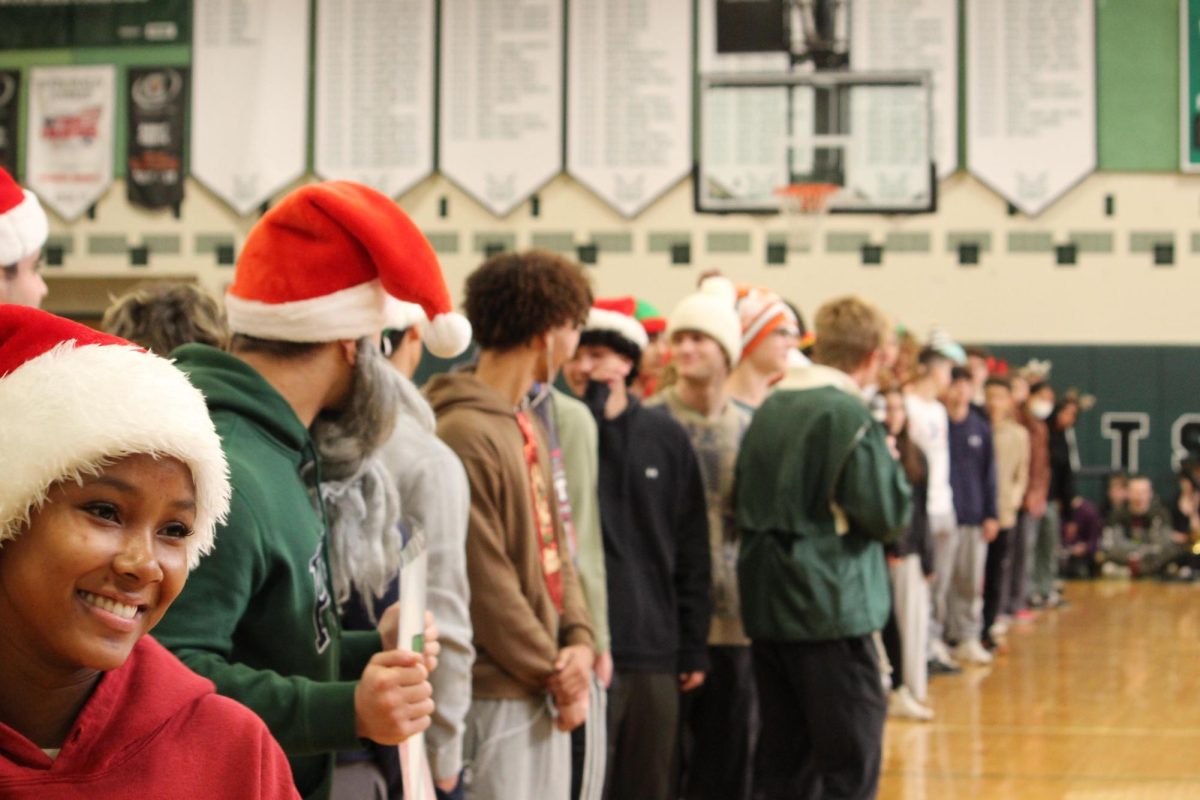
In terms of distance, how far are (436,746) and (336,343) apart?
93 cm

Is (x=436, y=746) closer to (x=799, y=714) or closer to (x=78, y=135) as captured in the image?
Result: (x=799, y=714)

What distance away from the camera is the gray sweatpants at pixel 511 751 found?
3.33 metres

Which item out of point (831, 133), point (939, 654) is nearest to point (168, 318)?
point (939, 654)

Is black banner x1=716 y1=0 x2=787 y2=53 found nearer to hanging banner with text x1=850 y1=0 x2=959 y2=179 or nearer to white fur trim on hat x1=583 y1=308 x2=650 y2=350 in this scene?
hanging banner with text x1=850 y1=0 x2=959 y2=179

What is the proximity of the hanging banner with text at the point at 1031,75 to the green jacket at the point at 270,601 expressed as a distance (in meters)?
13.2

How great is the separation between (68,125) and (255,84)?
204cm

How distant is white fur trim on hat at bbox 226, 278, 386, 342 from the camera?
2264 millimetres

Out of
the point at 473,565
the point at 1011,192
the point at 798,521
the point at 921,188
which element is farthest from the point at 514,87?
the point at 473,565

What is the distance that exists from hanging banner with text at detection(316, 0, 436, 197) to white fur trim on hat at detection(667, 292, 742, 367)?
10051 mm

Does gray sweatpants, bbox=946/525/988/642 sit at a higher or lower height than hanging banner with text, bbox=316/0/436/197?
lower

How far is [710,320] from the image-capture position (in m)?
5.23

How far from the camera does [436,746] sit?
9.45 feet

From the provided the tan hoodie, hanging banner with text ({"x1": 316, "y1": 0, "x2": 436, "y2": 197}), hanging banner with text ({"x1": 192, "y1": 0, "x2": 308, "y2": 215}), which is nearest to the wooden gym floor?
the tan hoodie

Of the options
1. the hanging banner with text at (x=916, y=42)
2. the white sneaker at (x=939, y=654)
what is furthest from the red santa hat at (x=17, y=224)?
the hanging banner with text at (x=916, y=42)
